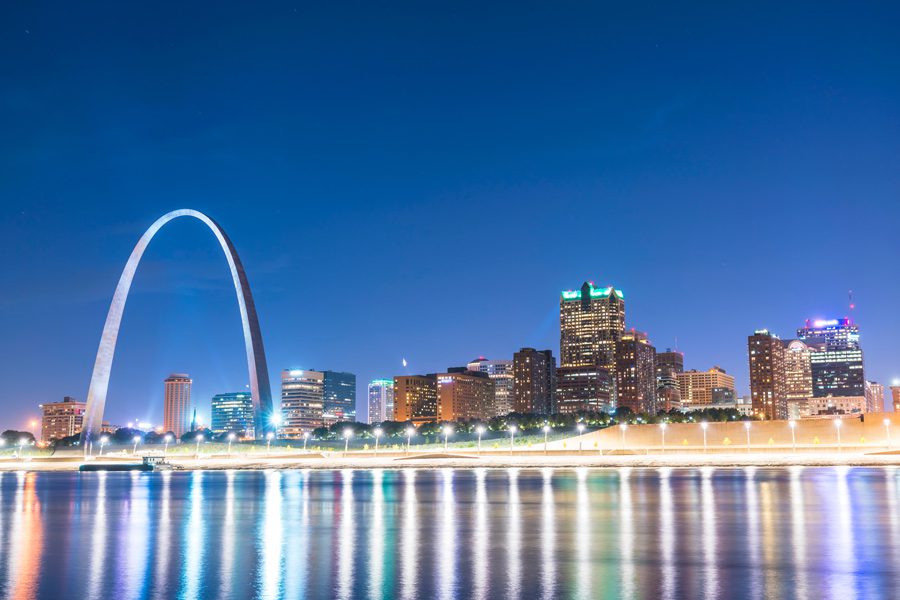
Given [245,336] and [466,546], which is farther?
[245,336]

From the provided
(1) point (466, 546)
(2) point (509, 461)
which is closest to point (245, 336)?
(2) point (509, 461)

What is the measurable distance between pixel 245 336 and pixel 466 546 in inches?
3183

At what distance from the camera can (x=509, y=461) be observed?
306 feet

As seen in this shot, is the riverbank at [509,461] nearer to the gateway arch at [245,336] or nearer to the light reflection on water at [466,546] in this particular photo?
the gateway arch at [245,336]

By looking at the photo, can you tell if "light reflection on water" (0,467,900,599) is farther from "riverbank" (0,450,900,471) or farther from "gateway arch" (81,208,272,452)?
"gateway arch" (81,208,272,452)

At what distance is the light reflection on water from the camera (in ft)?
57.6

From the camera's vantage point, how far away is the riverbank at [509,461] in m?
86.0

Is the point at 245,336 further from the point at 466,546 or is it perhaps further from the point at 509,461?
the point at 466,546

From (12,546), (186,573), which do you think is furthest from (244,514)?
(186,573)

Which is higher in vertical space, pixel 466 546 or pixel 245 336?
pixel 245 336

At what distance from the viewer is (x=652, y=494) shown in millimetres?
43219

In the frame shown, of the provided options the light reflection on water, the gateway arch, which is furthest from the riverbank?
the light reflection on water

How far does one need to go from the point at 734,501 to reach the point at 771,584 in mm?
21629

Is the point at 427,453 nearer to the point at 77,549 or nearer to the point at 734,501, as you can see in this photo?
the point at 734,501
